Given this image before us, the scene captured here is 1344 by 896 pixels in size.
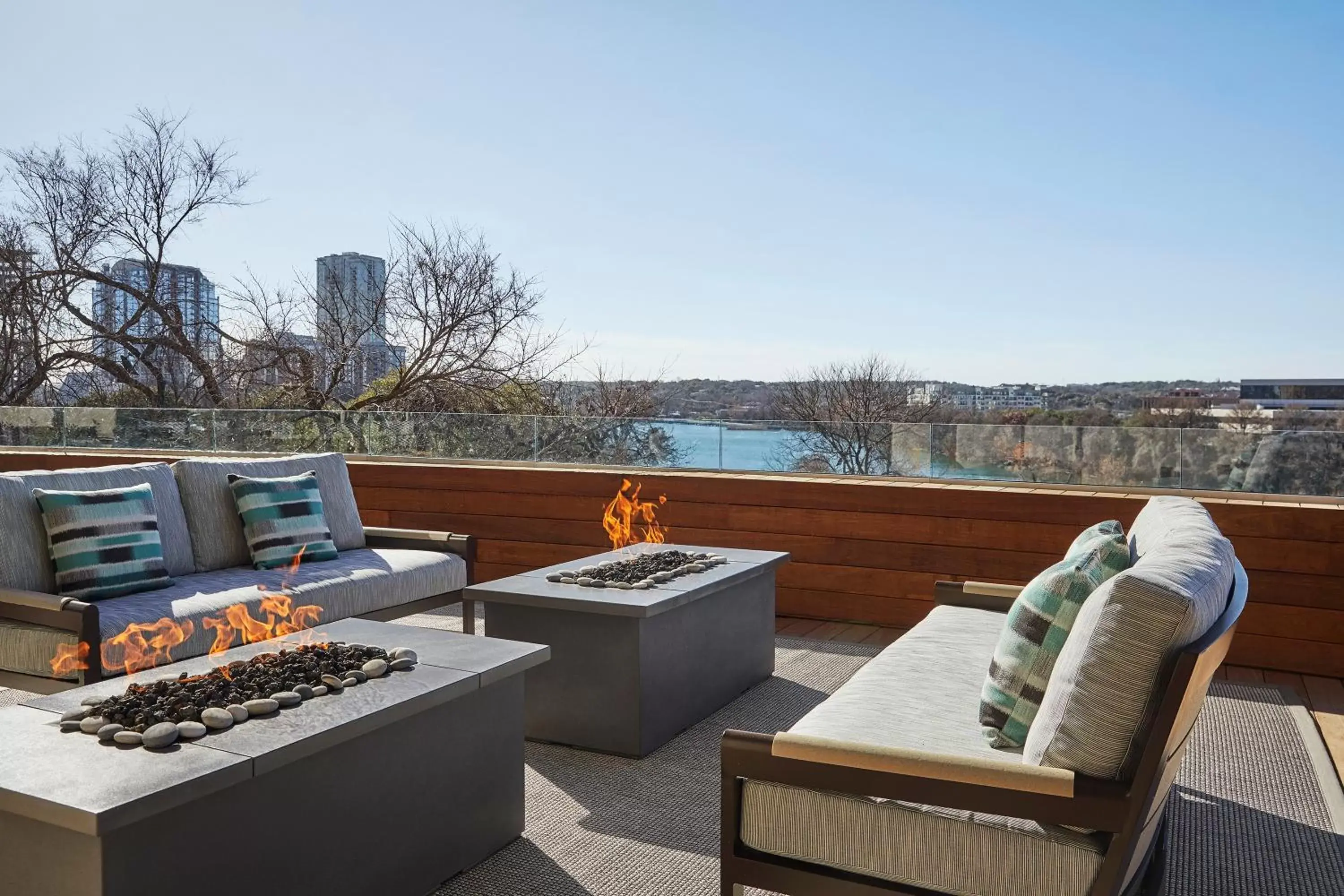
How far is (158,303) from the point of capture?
1281 cm

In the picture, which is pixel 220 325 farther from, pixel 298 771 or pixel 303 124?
pixel 298 771

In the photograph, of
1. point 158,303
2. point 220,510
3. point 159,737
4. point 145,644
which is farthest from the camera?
point 158,303

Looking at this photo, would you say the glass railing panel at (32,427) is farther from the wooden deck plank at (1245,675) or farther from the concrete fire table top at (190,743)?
the wooden deck plank at (1245,675)

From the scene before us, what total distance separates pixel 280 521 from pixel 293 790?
8.45ft

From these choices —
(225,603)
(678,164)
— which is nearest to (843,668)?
(225,603)

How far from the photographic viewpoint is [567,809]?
293 cm

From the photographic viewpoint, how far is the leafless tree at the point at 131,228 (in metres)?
12.6

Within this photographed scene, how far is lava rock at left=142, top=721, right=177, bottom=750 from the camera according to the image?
6.34 ft

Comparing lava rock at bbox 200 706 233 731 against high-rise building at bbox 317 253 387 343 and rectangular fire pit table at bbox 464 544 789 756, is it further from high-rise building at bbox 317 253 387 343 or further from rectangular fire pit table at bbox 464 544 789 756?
high-rise building at bbox 317 253 387 343

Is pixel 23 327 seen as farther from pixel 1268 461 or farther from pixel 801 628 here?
pixel 1268 461

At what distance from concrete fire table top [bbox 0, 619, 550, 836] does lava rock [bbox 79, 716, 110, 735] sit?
0.9 inches

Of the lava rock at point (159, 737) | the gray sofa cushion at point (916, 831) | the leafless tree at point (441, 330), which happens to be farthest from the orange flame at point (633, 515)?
the leafless tree at point (441, 330)

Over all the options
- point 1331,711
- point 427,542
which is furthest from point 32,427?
point 1331,711

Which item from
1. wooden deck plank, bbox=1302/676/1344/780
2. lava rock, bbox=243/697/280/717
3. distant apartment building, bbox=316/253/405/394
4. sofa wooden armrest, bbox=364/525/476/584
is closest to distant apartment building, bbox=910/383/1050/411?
wooden deck plank, bbox=1302/676/1344/780
